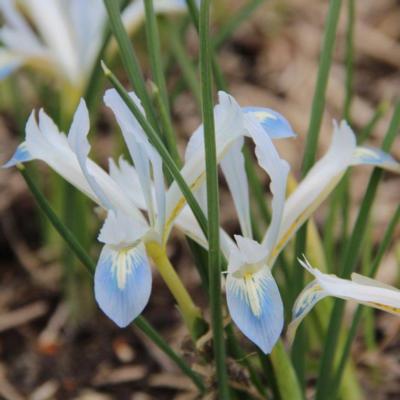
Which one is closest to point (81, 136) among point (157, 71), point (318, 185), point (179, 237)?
point (157, 71)

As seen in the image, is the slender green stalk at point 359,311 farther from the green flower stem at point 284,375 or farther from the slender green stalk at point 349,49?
the slender green stalk at point 349,49

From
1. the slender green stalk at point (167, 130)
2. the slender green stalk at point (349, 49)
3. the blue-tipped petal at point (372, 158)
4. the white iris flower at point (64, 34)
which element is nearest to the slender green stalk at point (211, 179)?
the slender green stalk at point (167, 130)

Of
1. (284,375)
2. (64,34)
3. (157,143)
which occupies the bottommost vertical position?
(284,375)

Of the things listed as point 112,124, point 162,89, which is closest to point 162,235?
point 162,89

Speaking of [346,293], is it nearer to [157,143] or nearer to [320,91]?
[157,143]

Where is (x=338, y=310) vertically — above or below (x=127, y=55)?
below

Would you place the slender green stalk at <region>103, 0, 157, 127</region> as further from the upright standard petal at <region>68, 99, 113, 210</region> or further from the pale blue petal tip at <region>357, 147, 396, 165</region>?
the pale blue petal tip at <region>357, 147, 396, 165</region>
